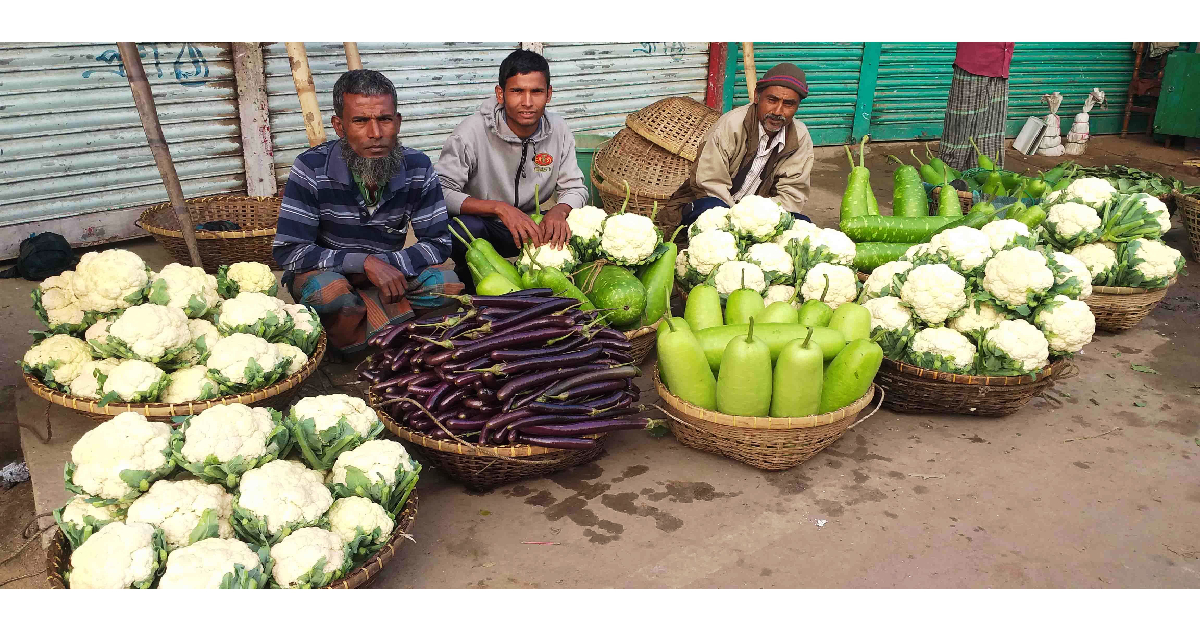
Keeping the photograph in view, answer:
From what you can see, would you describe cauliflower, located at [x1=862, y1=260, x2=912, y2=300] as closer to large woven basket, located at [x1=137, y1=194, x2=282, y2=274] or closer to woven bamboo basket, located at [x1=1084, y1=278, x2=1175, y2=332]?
woven bamboo basket, located at [x1=1084, y1=278, x2=1175, y2=332]

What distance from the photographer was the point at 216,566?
2117mm

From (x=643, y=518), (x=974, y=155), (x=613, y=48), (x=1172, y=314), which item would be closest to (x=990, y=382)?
(x=643, y=518)

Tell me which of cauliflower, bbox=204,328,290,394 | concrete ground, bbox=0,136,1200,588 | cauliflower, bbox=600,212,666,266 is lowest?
concrete ground, bbox=0,136,1200,588

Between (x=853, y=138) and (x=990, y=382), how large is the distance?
7.04m

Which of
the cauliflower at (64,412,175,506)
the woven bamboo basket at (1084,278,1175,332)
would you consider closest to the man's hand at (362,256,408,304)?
the cauliflower at (64,412,175,506)

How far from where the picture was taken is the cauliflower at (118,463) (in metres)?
2.35

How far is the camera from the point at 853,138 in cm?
1001

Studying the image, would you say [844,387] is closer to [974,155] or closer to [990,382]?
[990,382]

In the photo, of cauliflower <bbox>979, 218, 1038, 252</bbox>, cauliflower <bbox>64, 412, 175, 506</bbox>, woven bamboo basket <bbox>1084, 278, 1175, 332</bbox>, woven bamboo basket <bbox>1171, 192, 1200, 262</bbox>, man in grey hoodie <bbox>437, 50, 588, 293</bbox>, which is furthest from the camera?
woven bamboo basket <bbox>1171, 192, 1200, 262</bbox>

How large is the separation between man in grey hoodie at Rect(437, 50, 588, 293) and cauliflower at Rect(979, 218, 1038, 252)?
2.11 meters

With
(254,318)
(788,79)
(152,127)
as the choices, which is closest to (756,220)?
(788,79)

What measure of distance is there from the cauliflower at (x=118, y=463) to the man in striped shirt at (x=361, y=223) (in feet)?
5.07

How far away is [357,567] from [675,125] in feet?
15.6

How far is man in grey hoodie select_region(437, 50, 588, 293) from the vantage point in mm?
4461
